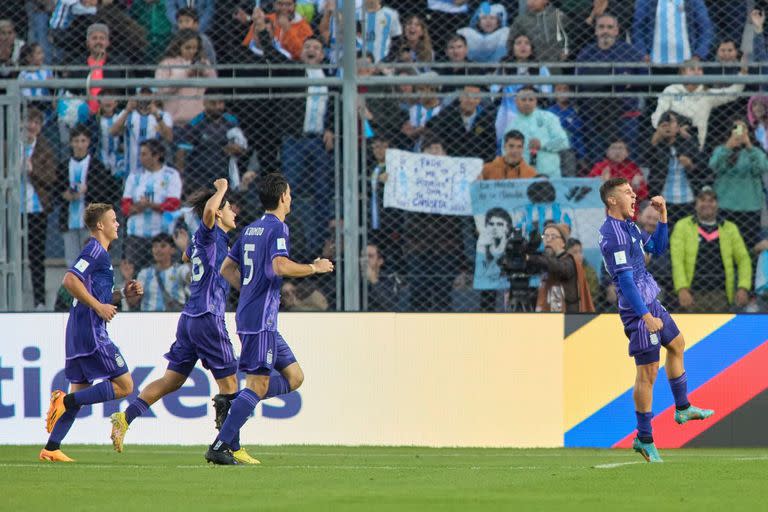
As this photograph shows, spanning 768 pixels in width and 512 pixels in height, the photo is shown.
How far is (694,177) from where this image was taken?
13.6 metres

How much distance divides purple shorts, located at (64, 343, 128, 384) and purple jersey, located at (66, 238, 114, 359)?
0.15 ft

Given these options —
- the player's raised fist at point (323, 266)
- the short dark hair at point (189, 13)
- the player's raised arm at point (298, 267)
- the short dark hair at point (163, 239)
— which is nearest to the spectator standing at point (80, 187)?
the short dark hair at point (163, 239)

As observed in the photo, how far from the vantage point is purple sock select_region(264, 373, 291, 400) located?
996 centimetres

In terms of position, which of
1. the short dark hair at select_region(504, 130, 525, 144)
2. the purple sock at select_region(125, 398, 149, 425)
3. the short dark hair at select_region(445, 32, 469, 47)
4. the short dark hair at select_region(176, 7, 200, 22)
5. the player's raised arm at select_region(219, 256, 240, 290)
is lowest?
the purple sock at select_region(125, 398, 149, 425)

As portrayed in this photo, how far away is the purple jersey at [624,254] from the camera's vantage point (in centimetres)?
1004

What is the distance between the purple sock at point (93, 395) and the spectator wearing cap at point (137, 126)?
378 cm

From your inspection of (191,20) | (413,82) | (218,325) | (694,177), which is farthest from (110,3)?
(694,177)

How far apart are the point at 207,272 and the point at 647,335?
345 centimetres

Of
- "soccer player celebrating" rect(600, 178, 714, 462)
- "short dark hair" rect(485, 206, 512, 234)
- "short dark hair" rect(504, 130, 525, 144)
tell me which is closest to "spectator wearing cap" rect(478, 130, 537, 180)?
"short dark hair" rect(504, 130, 525, 144)

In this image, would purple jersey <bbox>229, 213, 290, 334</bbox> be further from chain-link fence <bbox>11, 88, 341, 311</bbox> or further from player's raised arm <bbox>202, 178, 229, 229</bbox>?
chain-link fence <bbox>11, 88, 341, 311</bbox>

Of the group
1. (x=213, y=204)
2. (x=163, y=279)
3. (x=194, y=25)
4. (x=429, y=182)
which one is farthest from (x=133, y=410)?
(x=194, y=25)

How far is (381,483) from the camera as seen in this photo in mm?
8445

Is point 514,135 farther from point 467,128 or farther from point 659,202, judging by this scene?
point 659,202

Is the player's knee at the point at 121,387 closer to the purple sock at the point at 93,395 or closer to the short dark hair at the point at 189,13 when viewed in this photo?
the purple sock at the point at 93,395
